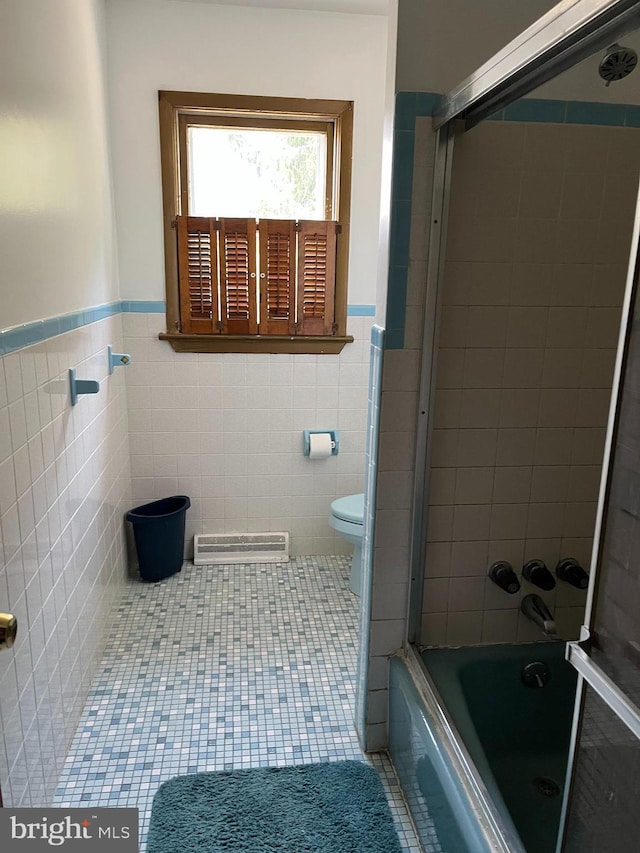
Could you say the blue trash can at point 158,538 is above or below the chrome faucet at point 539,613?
below

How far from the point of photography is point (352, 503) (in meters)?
3.04

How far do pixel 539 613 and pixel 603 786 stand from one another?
2.98ft

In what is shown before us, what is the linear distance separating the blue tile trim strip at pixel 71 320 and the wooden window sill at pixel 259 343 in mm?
141

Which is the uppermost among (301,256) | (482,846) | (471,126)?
(471,126)

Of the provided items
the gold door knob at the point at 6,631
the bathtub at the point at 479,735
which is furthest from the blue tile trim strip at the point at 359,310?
the gold door knob at the point at 6,631

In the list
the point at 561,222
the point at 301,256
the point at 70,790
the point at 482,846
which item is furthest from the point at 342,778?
the point at 301,256

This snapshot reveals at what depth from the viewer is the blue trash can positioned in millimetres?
2965

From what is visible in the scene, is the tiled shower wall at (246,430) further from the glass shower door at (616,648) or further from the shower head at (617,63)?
the glass shower door at (616,648)

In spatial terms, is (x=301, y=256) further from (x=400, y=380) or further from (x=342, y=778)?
(x=342, y=778)

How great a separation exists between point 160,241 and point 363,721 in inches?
89.7

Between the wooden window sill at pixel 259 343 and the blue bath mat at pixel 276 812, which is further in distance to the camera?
the wooden window sill at pixel 259 343

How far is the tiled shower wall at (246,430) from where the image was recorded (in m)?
3.09

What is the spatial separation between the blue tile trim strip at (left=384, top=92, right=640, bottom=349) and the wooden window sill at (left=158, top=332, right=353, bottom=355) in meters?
1.42

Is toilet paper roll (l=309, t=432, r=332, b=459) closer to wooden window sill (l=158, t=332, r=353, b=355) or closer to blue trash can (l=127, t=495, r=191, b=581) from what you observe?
wooden window sill (l=158, t=332, r=353, b=355)
